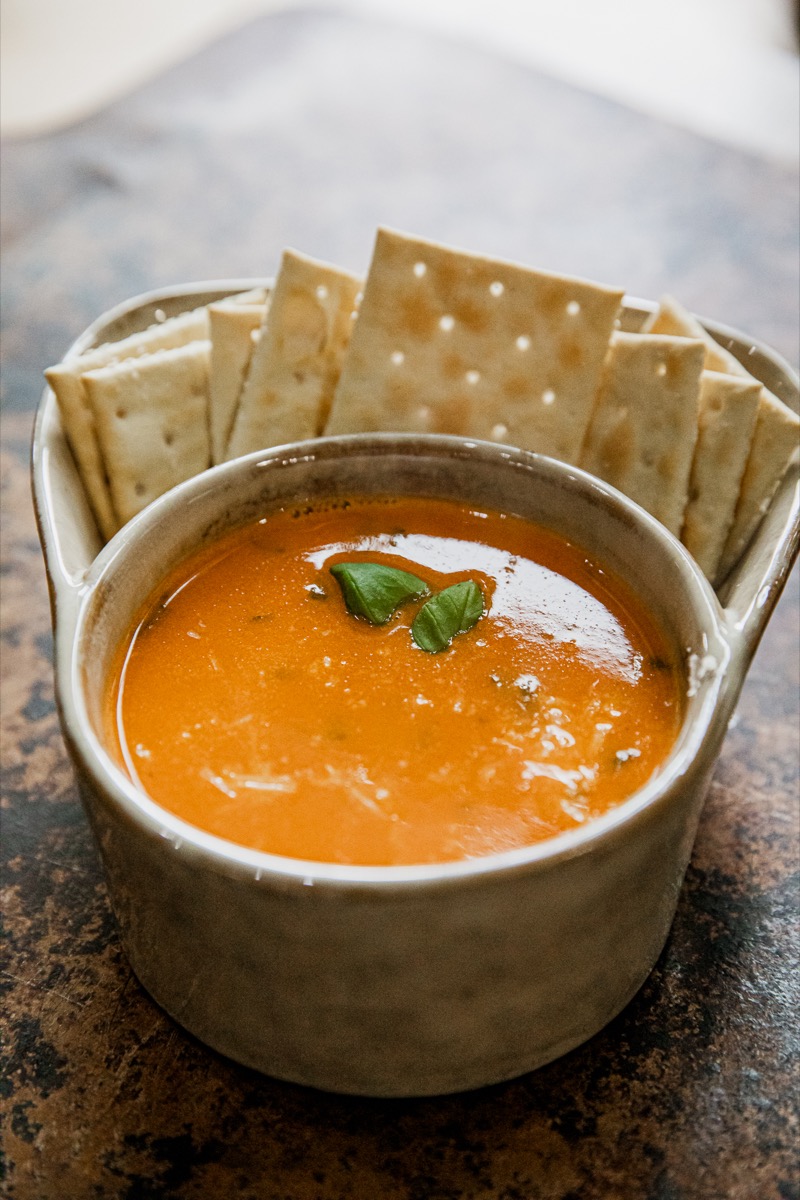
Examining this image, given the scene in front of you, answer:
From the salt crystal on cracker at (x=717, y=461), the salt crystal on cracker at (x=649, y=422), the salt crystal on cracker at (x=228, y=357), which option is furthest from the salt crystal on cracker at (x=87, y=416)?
the salt crystal on cracker at (x=717, y=461)

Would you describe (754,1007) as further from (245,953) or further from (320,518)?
(320,518)

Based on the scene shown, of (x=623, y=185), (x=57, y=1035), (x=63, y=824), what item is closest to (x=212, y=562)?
(x=63, y=824)

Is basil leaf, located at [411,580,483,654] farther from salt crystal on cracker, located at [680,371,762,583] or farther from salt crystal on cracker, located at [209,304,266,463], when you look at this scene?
salt crystal on cracker, located at [209,304,266,463]

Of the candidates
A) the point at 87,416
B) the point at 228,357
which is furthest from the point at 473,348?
the point at 87,416

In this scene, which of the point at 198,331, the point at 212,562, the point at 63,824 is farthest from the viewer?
the point at 198,331

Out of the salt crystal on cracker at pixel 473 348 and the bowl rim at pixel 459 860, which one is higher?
the salt crystal on cracker at pixel 473 348

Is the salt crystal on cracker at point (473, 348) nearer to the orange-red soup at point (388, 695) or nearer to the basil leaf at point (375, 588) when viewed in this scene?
the orange-red soup at point (388, 695)
